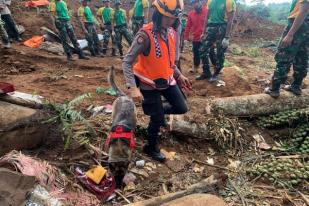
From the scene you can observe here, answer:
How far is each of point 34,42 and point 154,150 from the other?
306 inches

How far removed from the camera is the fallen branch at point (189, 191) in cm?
283

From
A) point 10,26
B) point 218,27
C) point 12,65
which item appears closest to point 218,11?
point 218,27

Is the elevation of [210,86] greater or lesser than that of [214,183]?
lesser

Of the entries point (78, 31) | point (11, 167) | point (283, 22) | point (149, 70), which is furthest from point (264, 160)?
point (283, 22)

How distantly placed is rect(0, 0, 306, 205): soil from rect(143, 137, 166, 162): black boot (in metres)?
0.08

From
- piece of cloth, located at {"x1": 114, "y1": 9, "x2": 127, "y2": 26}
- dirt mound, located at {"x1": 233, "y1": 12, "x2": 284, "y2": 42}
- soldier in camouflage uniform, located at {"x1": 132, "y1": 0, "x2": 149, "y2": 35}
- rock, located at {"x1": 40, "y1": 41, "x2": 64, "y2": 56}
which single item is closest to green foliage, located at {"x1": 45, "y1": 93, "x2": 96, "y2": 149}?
soldier in camouflage uniform, located at {"x1": 132, "y1": 0, "x2": 149, "y2": 35}

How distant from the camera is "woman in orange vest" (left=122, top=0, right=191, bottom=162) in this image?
11.4ft

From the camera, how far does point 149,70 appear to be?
144 inches

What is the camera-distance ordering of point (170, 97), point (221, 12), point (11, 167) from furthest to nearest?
point (221, 12) < point (170, 97) < point (11, 167)

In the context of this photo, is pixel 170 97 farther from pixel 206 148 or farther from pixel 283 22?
pixel 283 22

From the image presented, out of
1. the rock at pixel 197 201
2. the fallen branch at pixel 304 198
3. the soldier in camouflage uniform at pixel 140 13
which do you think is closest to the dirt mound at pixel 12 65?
the soldier in camouflage uniform at pixel 140 13

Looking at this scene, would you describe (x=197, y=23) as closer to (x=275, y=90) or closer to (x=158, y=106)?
(x=275, y=90)

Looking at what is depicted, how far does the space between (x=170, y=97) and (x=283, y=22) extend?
896 inches

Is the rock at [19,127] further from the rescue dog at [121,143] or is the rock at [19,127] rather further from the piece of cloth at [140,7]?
the piece of cloth at [140,7]
